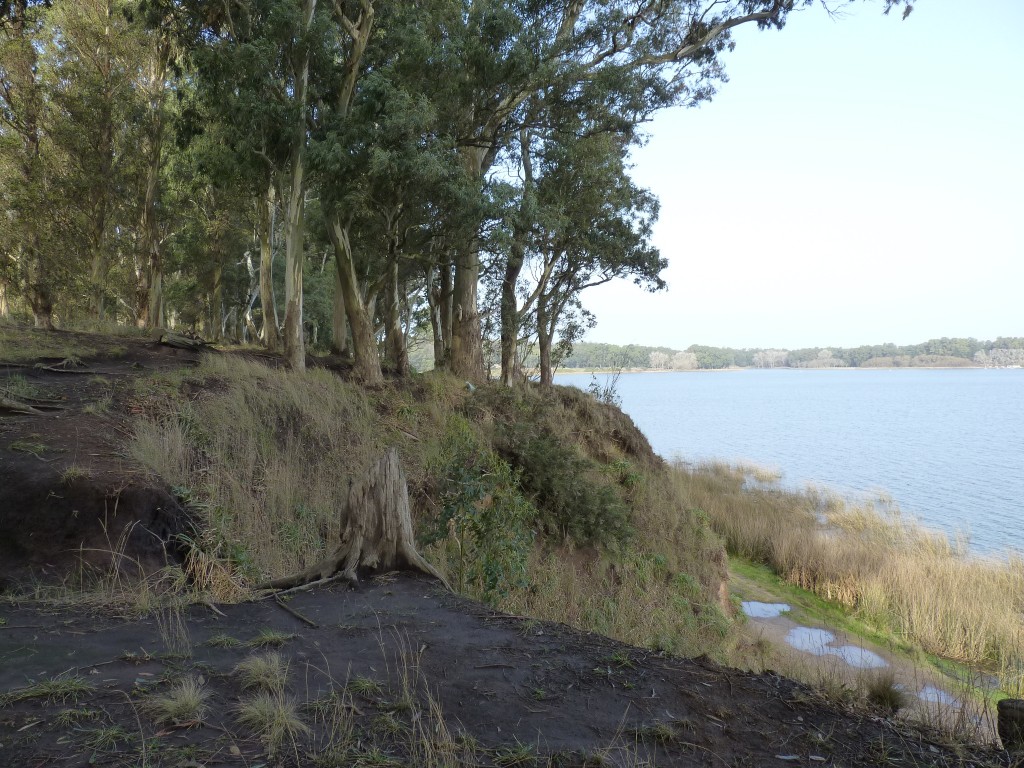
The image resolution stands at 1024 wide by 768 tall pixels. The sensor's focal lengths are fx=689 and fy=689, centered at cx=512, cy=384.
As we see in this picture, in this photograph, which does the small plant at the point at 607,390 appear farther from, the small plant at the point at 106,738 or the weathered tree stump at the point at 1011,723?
the small plant at the point at 106,738

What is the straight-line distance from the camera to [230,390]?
10836 mm

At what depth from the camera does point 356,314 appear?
14906mm

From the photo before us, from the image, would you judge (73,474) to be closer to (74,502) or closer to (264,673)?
(74,502)

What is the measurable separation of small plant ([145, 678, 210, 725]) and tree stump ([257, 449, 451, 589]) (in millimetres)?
2534

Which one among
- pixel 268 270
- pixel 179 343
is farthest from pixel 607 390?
pixel 179 343

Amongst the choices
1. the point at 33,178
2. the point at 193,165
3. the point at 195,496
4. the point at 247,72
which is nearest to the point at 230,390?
the point at 195,496

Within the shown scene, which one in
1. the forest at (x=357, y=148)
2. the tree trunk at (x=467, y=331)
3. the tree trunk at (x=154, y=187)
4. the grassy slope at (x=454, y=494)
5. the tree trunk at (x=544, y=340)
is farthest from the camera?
the tree trunk at (x=154, y=187)

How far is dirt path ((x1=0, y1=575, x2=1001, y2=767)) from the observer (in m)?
3.12

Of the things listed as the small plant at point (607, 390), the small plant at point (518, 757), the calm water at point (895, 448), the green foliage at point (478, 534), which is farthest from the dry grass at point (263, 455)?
the calm water at point (895, 448)

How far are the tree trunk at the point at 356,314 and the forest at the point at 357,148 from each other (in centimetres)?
5

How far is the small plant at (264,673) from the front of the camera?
12.0 ft

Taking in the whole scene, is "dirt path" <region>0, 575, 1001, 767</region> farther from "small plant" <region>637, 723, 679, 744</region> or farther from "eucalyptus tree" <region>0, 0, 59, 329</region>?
"eucalyptus tree" <region>0, 0, 59, 329</region>

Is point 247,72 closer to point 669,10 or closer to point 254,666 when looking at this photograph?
point 669,10

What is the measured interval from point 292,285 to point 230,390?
4.81 meters
